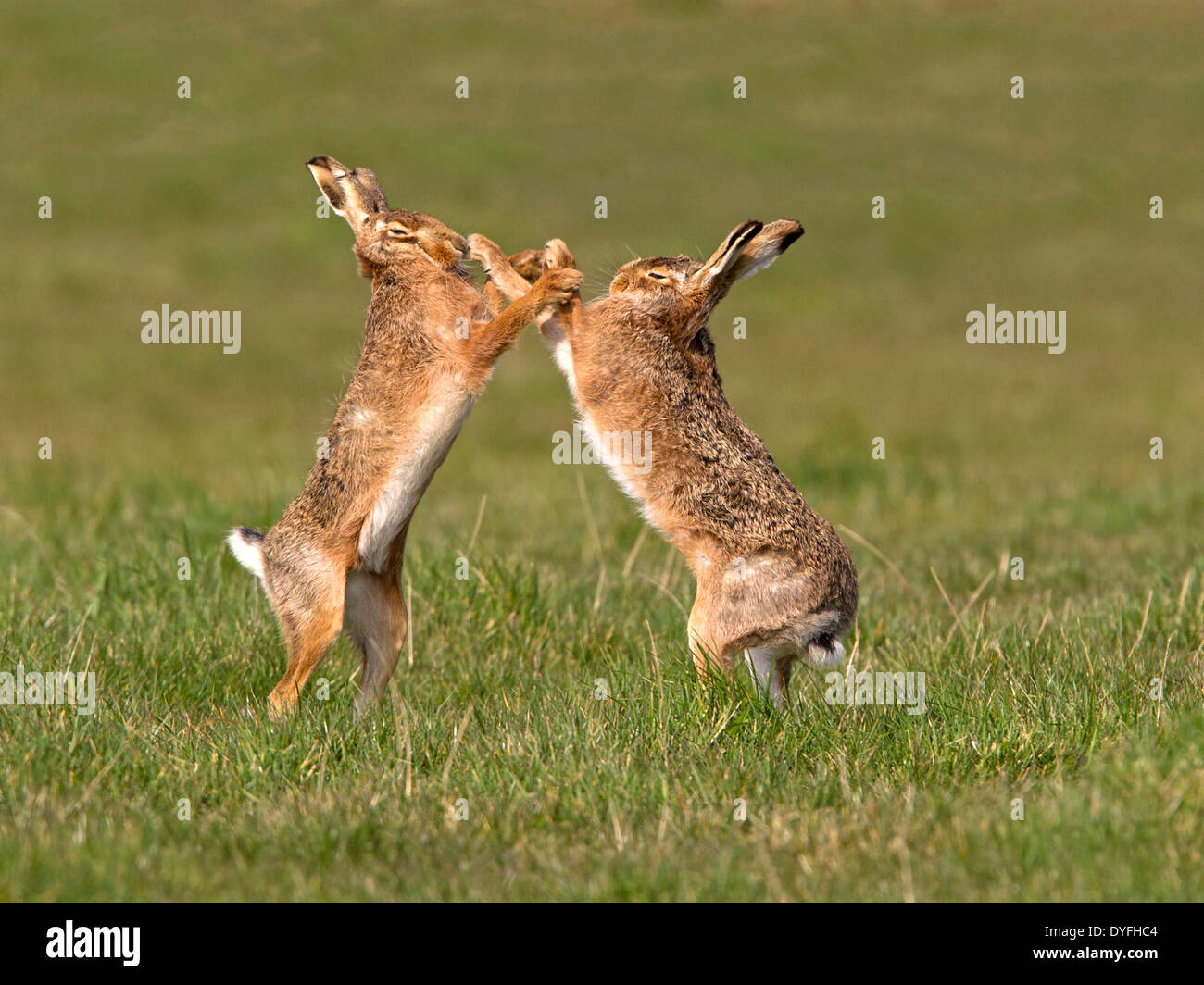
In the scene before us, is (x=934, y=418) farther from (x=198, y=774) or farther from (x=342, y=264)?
(x=198, y=774)

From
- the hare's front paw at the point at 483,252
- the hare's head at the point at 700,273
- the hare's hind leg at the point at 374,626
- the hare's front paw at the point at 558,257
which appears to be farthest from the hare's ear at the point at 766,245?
the hare's hind leg at the point at 374,626

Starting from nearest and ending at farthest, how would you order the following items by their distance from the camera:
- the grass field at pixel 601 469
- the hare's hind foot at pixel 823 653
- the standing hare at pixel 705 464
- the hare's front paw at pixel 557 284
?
1. the grass field at pixel 601 469
2. the standing hare at pixel 705 464
3. the hare's hind foot at pixel 823 653
4. the hare's front paw at pixel 557 284

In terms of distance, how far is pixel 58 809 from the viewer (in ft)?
Answer: 14.8

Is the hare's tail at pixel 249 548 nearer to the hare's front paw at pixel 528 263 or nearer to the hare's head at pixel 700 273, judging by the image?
the hare's front paw at pixel 528 263

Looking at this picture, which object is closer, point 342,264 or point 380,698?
point 380,698

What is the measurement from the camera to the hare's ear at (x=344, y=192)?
6062 mm

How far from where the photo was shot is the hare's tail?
5.88 m

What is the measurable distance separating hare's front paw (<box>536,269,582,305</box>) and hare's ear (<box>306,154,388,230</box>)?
857 millimetres

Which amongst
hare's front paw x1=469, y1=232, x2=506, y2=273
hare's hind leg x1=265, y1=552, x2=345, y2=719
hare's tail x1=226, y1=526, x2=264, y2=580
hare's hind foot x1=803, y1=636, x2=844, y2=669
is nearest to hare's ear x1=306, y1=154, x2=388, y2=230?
hare's front paw x1=469, y1=232, x2=506, y2=273

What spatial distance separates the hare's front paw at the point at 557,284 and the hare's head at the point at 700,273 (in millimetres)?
392

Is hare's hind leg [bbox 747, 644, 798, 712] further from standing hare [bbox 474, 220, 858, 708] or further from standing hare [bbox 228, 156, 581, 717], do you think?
standing hare [bbox 228, 156, 581, 717]

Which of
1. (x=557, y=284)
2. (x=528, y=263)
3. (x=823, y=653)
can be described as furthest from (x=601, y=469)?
(x=823, y=653)

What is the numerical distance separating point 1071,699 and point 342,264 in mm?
18328
